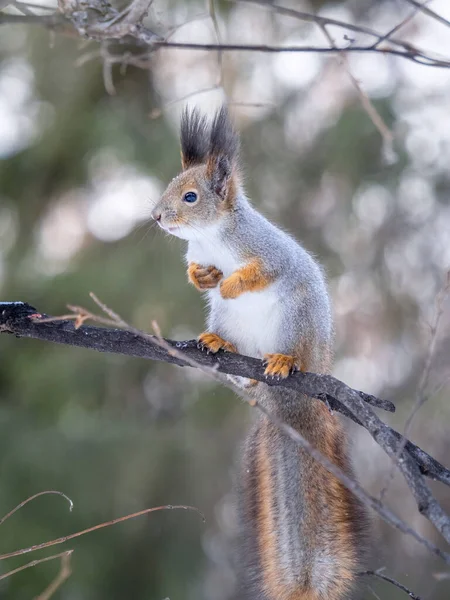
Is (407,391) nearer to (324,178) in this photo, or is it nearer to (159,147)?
(324,178)

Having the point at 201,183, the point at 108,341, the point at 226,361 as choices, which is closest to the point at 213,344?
the point at 226,361

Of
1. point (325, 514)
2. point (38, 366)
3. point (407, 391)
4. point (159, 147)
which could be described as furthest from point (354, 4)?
point (325, 514)

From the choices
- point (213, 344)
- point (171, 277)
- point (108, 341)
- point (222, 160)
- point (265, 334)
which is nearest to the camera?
point (108, 341)

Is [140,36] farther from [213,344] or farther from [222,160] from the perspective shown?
[213,344]

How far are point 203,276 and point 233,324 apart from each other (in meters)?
0.16

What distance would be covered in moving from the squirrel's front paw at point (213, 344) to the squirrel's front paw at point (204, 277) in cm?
14

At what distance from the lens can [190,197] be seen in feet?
7.61

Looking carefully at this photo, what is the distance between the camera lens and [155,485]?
15.9 feet

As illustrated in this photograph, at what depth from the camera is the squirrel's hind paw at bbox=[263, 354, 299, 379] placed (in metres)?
1.98

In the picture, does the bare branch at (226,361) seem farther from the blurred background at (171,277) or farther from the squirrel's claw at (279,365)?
the blurred background at (171,277)

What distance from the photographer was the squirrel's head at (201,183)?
7.43 feet

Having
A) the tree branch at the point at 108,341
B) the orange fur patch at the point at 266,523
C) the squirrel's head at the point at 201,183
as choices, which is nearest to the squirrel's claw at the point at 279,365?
the tree branch at the point at 108,341

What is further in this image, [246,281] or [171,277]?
[171,277]

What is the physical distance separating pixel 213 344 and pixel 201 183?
515 mm
